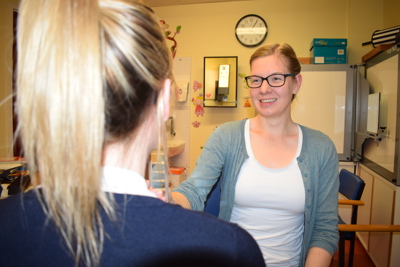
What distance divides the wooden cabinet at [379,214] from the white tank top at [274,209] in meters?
1.40

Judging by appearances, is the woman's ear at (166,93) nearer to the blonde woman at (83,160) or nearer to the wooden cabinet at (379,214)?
the blonde woman at (83,160)

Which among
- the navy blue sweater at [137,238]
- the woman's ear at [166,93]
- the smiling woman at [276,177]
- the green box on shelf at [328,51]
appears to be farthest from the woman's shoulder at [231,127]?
the green box on shelf at [328,51]

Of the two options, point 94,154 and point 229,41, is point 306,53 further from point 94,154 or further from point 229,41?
point 94,154

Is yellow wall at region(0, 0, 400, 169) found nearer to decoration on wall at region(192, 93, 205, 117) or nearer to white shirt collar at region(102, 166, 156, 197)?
decoration on wall at region(192, 93, 205, 117)

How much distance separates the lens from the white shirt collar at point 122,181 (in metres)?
0.46

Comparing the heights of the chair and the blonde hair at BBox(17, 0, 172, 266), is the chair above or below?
below

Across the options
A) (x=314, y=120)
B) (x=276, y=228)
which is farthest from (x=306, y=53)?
(x=276, y=228)

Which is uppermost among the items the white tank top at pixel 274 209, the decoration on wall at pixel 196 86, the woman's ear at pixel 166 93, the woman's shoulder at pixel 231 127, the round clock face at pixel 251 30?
the round clock face at pixel 251 30

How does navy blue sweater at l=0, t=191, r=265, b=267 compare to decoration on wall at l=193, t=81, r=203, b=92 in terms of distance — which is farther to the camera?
decoration on wall at l=193, t=81, r=203, b=92

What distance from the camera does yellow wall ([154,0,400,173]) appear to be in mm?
3000

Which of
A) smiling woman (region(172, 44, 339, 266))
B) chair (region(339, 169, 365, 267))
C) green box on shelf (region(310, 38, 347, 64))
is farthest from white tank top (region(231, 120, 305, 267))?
green box on shelf (region(310, 38, 347, 64))

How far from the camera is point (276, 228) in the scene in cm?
105

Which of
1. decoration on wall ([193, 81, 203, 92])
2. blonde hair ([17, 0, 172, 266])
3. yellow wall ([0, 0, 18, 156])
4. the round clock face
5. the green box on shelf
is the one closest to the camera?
blonde hair ([17, 0, 172, 266])

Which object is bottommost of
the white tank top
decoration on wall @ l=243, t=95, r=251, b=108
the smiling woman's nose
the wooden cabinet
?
the wooden cabinet
